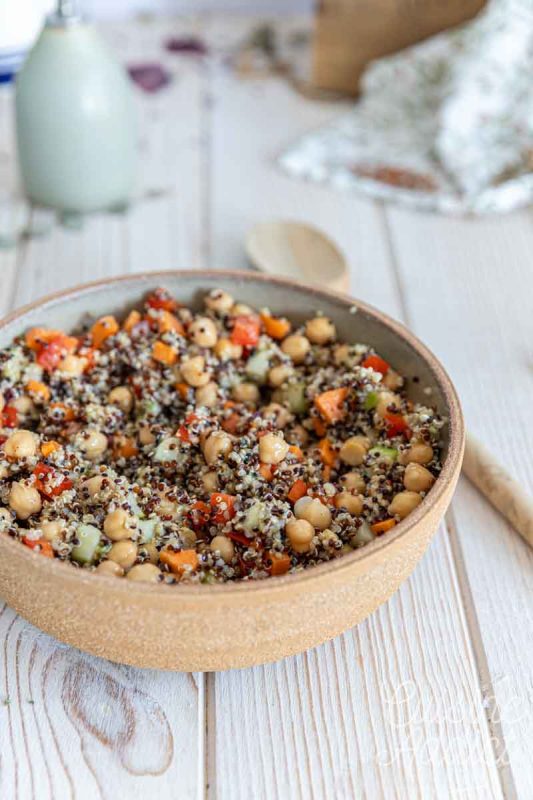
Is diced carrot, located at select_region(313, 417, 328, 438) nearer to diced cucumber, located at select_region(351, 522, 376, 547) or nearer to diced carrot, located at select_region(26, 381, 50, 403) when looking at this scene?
diced cucumber, located at select_region(351, 522, 376, 547)

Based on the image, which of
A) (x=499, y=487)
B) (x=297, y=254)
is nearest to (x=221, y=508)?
(x=499, y=487)

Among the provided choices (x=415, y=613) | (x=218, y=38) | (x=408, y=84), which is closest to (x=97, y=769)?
(x=415, y=613)

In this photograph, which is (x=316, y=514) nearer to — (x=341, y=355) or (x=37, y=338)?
(x=341, y=355)

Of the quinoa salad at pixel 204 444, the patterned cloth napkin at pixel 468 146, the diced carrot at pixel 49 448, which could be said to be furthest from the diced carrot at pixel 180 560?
the patterned cloth napkin at pixel 468 146

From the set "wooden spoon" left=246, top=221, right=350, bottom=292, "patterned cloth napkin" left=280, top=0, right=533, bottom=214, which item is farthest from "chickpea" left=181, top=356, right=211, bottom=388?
"patterned cloth napkin" left=280, top=0, right=533, bottom=214

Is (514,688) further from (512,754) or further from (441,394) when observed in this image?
(441,394)

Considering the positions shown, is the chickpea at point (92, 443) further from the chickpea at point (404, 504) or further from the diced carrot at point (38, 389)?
the chickpea at point (404, 504)
